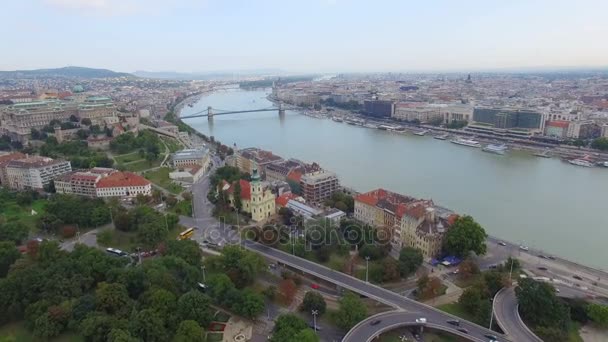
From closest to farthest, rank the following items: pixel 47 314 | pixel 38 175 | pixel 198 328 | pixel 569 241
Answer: pixel 198 328, pixel 47 314, pixel 569 241, pixel 38 175

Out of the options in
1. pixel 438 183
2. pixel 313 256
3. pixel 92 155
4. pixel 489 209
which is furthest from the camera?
pixel 92 155

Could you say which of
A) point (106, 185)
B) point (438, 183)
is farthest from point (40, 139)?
point (438, 183)

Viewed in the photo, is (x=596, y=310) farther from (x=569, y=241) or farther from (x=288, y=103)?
(x=288, y=103)

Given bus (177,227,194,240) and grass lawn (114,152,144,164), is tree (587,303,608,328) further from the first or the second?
grass lawn (114,152,144,164)

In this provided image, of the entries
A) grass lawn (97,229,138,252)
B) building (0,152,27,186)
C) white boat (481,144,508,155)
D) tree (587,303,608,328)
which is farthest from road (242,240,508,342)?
white boat (481,144,508,155)

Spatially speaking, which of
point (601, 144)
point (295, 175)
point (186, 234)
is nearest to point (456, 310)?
point (186, 234)

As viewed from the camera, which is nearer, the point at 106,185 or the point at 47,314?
the point at 47,314
